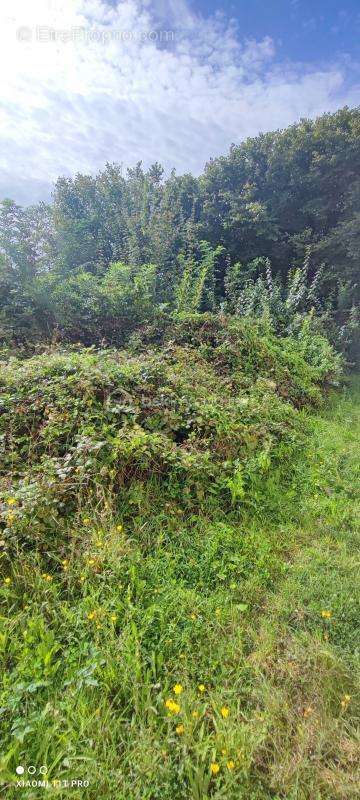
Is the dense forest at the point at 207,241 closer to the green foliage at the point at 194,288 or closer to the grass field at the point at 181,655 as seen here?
the green foliage at the point at 194,288

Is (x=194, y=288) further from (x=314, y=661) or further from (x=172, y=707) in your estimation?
(x=172, y=707)

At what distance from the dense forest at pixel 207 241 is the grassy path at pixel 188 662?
417 centimetres

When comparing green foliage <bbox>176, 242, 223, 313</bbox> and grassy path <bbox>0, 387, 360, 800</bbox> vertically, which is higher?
green foliage <bbox>176, 242, 223, 313</bbox>

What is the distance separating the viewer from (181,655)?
1.58 metres

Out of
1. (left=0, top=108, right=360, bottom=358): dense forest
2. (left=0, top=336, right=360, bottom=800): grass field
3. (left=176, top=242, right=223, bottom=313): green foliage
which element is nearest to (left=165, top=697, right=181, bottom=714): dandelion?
(left=0, top=336, right=360, bottom=800): grass field

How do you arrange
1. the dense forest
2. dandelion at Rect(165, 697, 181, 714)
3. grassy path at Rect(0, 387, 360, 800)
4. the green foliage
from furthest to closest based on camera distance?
the green foliage
the dense forest
dandelion at Rect(165, 697, 181, 714)
grassy path at Rect(0, 387, 360, 800)

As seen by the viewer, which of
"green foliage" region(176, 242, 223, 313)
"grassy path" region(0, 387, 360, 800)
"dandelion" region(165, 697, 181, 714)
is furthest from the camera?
"green foliage" region(176, 242, 223, 313)

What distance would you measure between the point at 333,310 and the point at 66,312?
630 centimetres

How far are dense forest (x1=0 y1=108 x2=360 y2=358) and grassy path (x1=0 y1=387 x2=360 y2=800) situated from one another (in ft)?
13.7

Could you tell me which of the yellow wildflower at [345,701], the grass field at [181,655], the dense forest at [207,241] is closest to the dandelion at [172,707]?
the grass field at [181,655]

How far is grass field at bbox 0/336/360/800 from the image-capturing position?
1229mm

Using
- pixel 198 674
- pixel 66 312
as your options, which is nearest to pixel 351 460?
pixel 198 674

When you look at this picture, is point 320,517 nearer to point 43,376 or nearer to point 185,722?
point 185,722

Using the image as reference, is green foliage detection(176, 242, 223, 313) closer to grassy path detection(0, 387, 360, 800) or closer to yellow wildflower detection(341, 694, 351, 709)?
grassy path detection(0, 387, 360, 800)
